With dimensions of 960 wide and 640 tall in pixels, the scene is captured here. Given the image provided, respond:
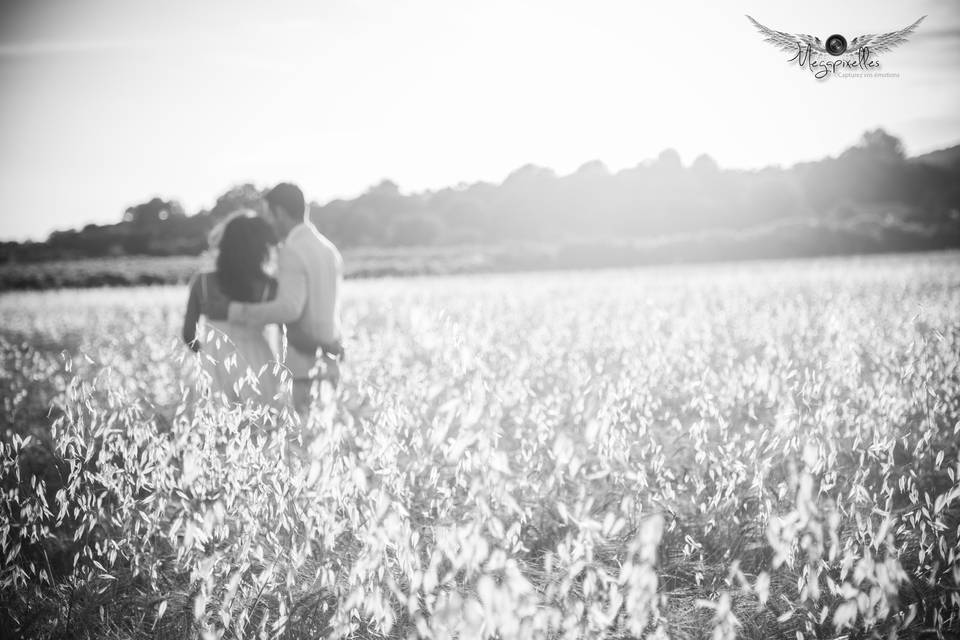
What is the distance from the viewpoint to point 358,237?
187ft

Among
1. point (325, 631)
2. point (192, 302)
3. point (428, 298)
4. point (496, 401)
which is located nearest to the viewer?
point (325, 631)

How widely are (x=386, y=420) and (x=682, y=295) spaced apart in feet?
33.7

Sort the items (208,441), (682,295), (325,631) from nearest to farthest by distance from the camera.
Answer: (325,631) < (208,441) < (682,295)

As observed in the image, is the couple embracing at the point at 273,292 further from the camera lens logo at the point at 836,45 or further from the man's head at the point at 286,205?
the camera lens logo at the point at 836,45

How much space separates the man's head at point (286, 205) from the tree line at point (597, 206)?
46.4 m

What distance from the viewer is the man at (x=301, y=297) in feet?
13.5

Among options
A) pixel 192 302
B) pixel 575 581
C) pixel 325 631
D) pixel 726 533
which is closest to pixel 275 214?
pixel 192 302

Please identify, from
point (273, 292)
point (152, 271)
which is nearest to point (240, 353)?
point (273, 292)

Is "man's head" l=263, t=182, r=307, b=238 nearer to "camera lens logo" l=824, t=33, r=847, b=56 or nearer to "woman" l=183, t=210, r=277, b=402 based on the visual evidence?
"woman" l=183, t=210, r=277, b=402

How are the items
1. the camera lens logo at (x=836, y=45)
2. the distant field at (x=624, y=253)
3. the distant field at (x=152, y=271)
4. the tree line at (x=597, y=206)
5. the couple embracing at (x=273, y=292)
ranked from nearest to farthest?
the couple embracing at (x=273, y=292)
the camera lens logo at (x=836, y=45)
the distant field at (x=152, y=271)
the distant field at (x=624, y=253)
the tree line at (x=597, y=206)

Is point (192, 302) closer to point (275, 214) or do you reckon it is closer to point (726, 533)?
point (275, 214)

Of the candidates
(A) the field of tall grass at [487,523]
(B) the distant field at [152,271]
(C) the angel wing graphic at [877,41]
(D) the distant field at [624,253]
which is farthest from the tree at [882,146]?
(A) the field of tall grass at [487,523]

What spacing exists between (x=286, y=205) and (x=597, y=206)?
186ft

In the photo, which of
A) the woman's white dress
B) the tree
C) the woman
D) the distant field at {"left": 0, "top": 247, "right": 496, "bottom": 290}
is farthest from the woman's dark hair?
the tree
